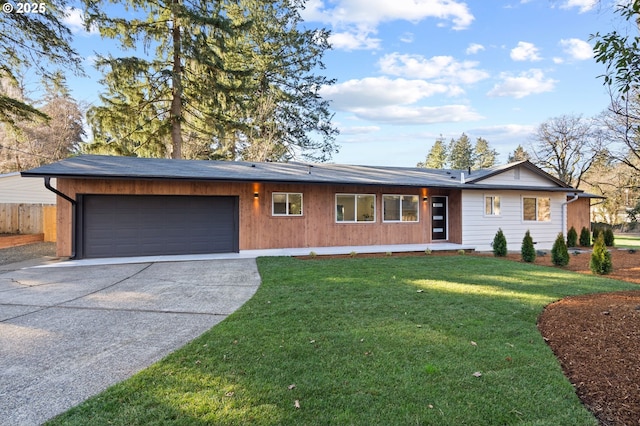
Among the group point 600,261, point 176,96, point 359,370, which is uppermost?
point 176,96

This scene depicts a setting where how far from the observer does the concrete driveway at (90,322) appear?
2758mm

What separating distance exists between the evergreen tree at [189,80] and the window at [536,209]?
42.2ft

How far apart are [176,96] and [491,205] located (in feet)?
46.9

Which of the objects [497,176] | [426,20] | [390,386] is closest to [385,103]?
[426,20]

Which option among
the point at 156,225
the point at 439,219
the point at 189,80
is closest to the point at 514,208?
the point at 439,219

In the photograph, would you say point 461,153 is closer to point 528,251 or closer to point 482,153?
point 482,153

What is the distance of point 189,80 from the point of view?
15.4 metres

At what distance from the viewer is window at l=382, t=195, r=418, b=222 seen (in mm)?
12367

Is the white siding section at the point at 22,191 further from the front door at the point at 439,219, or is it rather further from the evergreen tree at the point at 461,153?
the evergreen tree at the point at 461,153

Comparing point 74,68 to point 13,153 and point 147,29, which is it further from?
point 13,153

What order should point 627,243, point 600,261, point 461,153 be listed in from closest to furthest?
point 600,261
point 627,243
point 461,153

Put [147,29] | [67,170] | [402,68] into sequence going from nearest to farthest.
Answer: [67,170] < [147,29] < [402,68]

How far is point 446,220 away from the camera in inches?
524

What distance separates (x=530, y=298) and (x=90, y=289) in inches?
300
